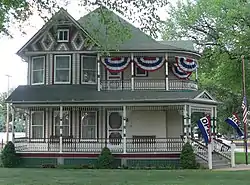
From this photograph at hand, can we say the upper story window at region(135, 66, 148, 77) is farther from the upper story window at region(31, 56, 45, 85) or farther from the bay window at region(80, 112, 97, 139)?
the upper story window at region(31, 56, 45, 85)

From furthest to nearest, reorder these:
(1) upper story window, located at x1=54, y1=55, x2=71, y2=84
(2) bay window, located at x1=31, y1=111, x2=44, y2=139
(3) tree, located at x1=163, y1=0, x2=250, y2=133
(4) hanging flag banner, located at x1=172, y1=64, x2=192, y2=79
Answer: (3) tree, located at x1=163, y1=0, x2=250, y2=133 → (4) hanging flag banner, located at x1=172, y1=64, x2=192, y2=79 → (2) bay window, located at x1=31, y1=111, x2=44, y2=139 → (1) upper story window, located at x1=54, y1=55, x2=71, y2=84

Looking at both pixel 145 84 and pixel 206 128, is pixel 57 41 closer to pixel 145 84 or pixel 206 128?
pixel 145 84

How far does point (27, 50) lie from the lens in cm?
2747

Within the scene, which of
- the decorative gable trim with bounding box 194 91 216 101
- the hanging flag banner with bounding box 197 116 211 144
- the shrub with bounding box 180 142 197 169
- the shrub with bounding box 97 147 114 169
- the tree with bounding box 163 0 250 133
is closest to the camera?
the shrub with bounding box 180 142 197 169

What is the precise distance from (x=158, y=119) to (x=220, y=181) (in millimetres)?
11037

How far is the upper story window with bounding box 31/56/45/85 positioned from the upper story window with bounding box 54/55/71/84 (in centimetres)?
86

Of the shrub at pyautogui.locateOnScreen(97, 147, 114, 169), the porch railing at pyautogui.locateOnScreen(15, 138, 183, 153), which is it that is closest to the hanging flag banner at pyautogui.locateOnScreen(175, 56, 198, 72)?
the porch railing at pyautogui.locateOnScreen(15, 138, 183, 153)

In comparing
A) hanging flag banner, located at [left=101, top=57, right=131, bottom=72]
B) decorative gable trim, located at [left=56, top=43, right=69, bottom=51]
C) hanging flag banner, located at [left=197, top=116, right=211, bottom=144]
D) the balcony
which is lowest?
hanging flag banner, located at [left=197, top=116, right=211, bottom=144]

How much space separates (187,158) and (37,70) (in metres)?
10.4

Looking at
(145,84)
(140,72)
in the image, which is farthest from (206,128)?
(140,72)

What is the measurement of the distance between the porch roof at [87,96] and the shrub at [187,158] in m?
2.54

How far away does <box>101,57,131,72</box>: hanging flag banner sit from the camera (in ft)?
88.0

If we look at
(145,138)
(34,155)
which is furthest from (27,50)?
(145,138)

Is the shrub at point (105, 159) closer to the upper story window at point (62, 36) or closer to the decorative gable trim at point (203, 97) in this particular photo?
the decorative gable trim at point (203, 97)
